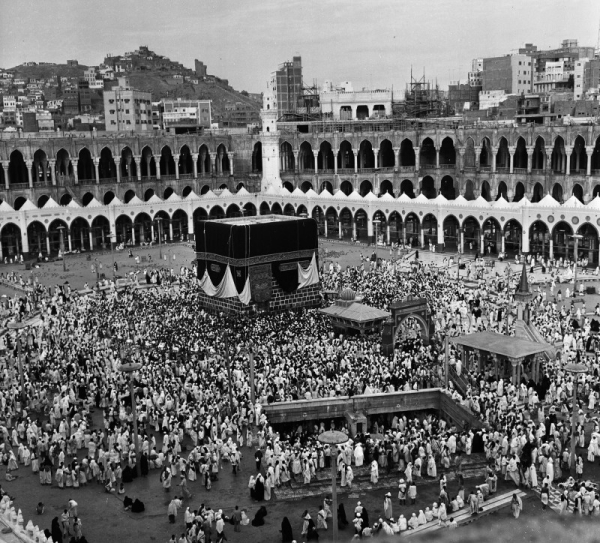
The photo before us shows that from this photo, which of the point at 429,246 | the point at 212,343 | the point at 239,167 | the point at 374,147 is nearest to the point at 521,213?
the point at 429,246

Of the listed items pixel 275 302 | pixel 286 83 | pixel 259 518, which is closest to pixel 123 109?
pixel 286 83

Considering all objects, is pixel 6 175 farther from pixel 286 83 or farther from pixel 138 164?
pixel 286 83

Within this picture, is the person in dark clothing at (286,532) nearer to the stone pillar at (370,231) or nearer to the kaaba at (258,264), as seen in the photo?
the kaaba at (258,264)

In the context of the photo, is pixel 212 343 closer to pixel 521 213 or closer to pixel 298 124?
pixel 521 213

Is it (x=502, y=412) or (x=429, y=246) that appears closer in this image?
(x=502, y=412)

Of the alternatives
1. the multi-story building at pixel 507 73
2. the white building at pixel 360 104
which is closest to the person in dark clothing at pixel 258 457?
the white building at pixel 360 104

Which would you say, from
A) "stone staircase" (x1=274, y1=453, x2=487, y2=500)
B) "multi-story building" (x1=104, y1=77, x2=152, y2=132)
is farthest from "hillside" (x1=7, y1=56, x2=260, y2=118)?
"stone staircase" (x1=274, y1=453, x2=487, y2=500)
